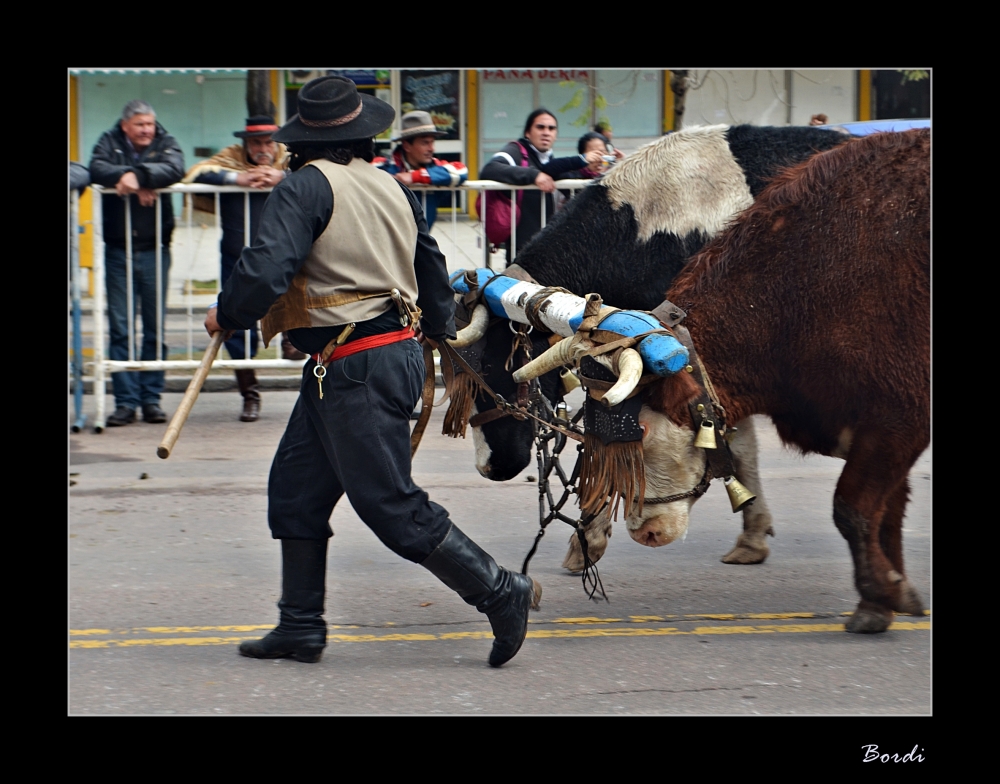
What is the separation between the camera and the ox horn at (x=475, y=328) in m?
5.39

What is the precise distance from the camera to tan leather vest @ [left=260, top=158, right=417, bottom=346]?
418cm

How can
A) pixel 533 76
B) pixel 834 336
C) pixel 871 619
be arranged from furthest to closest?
pixel 533 76 < pixel 871 619 < pixel 834 336

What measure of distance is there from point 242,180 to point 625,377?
17.3 ft

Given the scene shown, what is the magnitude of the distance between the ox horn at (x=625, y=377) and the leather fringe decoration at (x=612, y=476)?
0.79 feet

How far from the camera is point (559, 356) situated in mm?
4523

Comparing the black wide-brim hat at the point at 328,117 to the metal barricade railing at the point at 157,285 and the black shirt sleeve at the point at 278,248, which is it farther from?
the metal barricade railing at the point at 157,285

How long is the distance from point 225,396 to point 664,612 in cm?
578

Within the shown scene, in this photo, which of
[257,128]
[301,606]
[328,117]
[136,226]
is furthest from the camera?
[257,128]

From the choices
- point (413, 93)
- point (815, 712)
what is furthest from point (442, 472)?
point (413, 93)

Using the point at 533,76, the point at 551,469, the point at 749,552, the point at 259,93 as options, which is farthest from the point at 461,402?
the point at 533,76

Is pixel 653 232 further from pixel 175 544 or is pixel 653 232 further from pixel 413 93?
pixel 413 93

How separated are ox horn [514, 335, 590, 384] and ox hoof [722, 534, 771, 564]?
1.73m

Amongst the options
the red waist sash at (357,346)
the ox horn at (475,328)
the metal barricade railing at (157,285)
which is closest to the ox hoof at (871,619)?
the ox horn at (475,328)

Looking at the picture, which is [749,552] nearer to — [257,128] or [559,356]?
[559,356]
